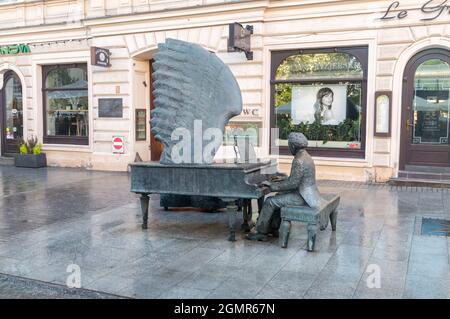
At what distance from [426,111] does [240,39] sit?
180 inches

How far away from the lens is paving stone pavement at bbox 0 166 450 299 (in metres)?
4.42

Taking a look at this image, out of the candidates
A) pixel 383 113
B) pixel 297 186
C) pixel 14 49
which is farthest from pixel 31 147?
pixel 297 186

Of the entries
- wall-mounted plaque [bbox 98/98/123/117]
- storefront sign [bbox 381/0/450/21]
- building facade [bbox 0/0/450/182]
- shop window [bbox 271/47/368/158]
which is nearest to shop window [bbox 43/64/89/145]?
building facade [bbox 0/0/450/182]

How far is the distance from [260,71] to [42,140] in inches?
305

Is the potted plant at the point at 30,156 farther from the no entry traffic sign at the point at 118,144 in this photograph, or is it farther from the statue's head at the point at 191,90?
the statue's head at the point at 191,90

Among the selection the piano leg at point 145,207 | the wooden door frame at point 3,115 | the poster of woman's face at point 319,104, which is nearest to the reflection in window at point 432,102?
the poster of woman's face at point 319,104

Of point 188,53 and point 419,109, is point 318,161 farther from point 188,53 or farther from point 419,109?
point 188,53

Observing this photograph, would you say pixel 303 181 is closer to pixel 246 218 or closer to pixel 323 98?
pixel 246 218

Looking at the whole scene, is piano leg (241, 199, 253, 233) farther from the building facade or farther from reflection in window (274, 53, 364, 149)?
reflection in window (274, 53, 364, 149)

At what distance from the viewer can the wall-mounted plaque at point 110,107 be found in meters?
13.7

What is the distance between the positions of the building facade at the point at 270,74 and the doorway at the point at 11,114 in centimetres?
34

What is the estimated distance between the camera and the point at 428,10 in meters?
10.4

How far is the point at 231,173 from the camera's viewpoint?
591cm

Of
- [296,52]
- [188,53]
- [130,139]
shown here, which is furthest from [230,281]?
[130,139]
